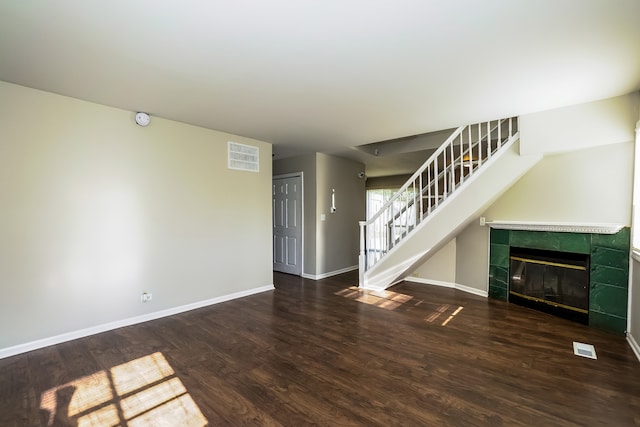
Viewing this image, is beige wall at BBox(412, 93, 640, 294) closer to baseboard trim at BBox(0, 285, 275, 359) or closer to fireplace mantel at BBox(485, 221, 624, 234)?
fireplace mantel at BBox(485, 221, 624, 234)

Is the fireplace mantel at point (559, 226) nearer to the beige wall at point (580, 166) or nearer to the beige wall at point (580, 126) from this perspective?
the beige wall at point (580, 166)

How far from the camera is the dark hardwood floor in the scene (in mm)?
1902

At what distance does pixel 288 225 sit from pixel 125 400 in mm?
4225

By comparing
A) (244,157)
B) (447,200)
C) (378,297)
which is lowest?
(378,297)

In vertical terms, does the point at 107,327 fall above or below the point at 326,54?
below

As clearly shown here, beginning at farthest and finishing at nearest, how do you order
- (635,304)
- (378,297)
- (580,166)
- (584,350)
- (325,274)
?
1. (325,274)
2. (378,297)
3. (580,166)
4. (635,304)
5. (584,350)

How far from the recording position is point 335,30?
6.29ft

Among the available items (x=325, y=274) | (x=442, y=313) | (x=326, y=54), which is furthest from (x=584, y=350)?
(x=325, y=274)

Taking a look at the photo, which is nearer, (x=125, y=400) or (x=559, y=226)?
(x=125, y=400)

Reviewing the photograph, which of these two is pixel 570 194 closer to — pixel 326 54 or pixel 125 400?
pixel 326 54

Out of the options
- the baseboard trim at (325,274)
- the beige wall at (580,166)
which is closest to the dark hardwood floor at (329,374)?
the beige wall at (580,166)

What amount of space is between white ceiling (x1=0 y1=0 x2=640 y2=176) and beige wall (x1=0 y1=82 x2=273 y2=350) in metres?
0.39

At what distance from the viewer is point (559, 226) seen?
11.8ft

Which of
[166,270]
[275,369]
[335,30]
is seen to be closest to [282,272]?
[166,270]
